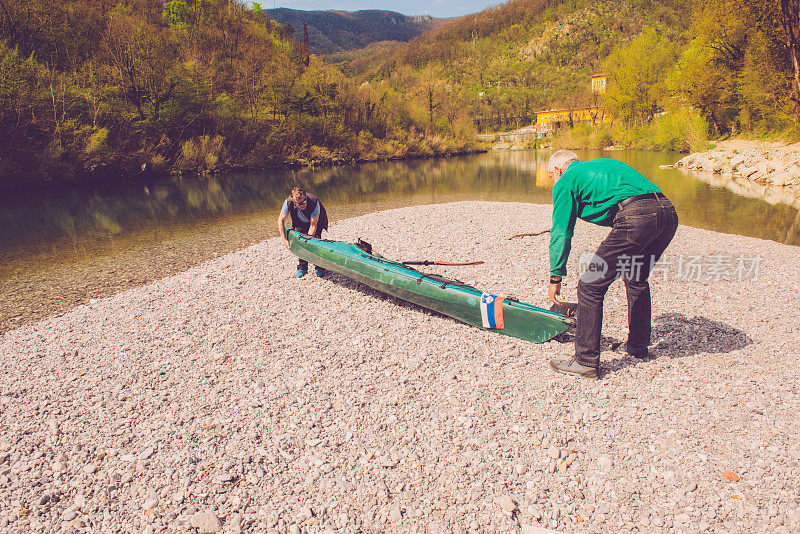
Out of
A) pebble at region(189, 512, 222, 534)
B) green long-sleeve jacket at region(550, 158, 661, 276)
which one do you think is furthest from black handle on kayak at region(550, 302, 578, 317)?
pebble at region(189, 512, 222, 534)

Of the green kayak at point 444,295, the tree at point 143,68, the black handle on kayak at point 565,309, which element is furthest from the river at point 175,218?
the tree at point 143,68

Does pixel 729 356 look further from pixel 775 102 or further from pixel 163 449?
pixel 775 102

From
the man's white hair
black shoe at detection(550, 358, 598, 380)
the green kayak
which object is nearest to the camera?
the man's white hair

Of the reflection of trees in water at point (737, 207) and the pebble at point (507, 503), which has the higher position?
the reflection of trees in water at point (737, 207)

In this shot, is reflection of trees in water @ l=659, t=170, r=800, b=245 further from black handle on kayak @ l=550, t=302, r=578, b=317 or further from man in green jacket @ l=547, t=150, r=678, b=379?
man in green jacket @ l=547, t=150, r=678, b=379

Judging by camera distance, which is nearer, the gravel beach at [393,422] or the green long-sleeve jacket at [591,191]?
the gravel beach at [393,422]

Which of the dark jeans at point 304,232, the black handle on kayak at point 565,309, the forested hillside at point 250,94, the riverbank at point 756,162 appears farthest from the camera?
the forested hillside at point 250,94

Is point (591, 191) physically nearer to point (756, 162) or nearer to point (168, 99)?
point (756, 162)

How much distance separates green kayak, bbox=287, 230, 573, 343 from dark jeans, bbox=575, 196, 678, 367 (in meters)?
0.44

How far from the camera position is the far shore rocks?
16578 millimetres

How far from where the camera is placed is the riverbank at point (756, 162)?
16719 mm

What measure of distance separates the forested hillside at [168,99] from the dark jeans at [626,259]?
28752 mm

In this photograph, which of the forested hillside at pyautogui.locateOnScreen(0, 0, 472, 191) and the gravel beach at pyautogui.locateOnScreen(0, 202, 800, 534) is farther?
the forested hillside at pyautogui.locateOnScreen(0, 0, 472, 191)

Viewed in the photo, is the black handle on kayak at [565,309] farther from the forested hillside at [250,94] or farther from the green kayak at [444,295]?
the forested hillside at [250,94]
